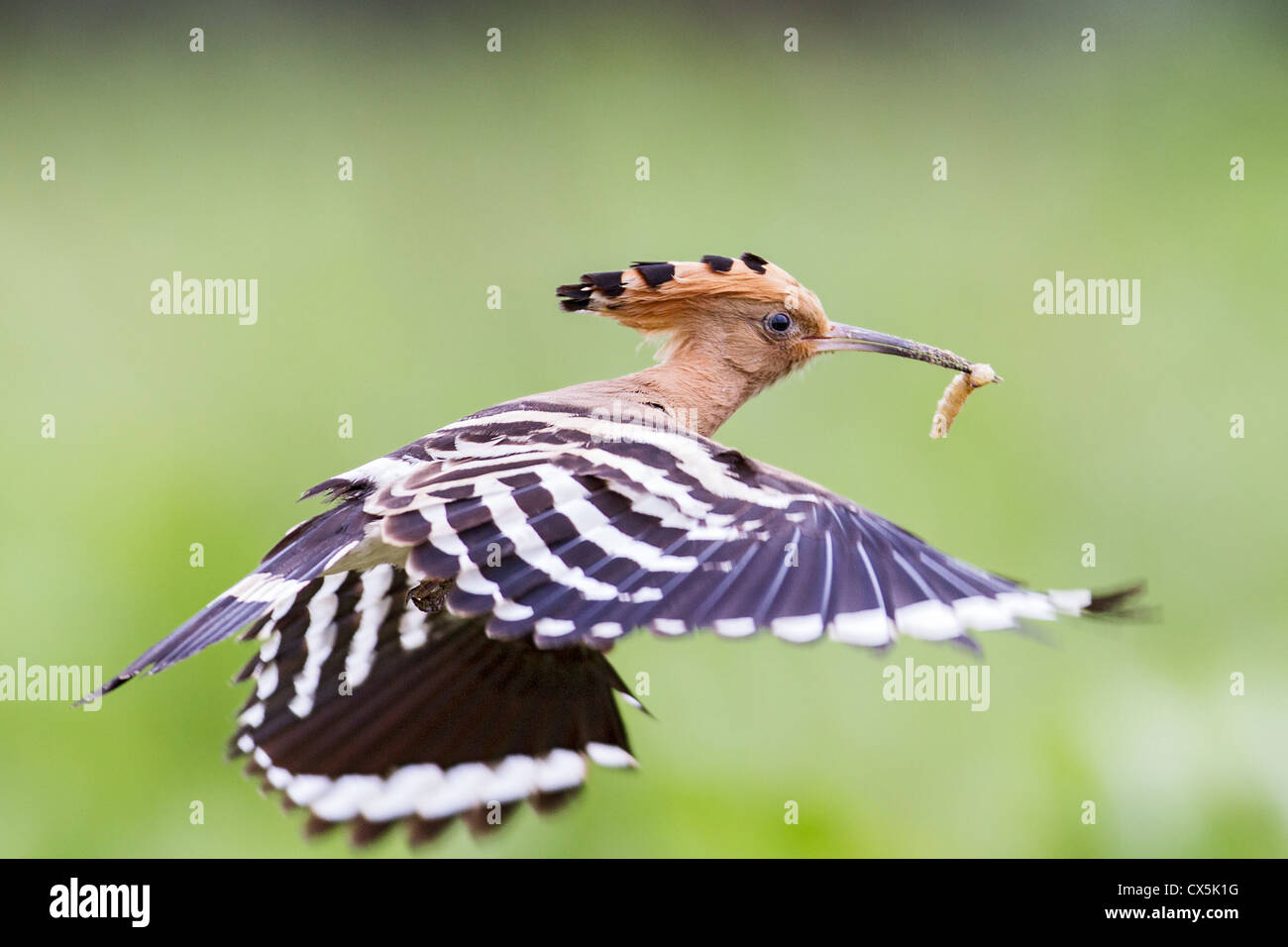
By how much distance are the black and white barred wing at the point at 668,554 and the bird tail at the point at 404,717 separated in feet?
1.16

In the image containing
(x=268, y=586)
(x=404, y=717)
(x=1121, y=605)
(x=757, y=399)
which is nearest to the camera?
(x=1121, y=605)

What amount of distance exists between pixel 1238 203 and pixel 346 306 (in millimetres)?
2321

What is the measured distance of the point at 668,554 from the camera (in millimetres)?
1570

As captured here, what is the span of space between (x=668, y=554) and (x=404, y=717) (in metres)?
0.65

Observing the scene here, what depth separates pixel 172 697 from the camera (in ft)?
9.41

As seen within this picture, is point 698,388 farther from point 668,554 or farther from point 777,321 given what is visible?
point 668,554

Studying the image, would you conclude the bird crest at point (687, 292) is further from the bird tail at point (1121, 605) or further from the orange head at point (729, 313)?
the bird tail at point (1121, 605)

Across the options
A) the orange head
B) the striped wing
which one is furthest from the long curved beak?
the striped wing

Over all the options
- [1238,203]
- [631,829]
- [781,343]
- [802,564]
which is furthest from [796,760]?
[1238,203]

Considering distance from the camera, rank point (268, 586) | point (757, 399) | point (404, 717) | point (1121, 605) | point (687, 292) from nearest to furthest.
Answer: point (1121, 605) < point (268, 586) < point (404, 717) < point (687, 292) < point (757, 399)

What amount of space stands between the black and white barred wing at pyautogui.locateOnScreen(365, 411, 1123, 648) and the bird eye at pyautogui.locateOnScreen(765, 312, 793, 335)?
19.8 inches

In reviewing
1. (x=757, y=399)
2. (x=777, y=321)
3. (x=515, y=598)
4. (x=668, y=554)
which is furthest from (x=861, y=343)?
(x=757, y=399)

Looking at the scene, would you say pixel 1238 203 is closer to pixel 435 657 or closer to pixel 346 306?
pixel 346 306

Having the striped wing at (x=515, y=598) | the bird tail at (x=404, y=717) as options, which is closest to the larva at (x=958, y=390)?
the striped wing at (x=515, y=598)
